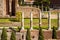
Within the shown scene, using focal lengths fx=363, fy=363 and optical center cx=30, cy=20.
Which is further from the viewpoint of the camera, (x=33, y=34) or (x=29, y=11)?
(x=29, y=11)

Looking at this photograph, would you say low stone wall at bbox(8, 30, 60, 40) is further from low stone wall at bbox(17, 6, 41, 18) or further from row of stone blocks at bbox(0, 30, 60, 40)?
low stone wall at bbox(17, 6, 41, 18)

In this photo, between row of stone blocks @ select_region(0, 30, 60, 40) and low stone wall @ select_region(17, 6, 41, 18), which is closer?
row of stone blocks @ select_region(0, 30, 60, 40)

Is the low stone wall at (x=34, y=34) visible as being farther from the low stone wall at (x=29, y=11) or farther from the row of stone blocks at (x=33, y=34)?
the low stone wall at (x=29, y=11)

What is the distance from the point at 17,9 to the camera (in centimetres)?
3103

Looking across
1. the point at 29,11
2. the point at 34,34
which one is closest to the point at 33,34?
the point at 34,34

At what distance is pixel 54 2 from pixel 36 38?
2266 cm

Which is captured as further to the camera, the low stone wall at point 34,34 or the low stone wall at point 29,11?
the low stone wall at point 29,11

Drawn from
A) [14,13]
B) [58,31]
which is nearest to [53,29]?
[58,31]

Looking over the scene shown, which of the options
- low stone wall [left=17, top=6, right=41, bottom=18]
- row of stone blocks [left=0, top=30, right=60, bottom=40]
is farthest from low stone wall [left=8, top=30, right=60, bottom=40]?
low stone wall [left=17, top=6, right=41, bottom=18]

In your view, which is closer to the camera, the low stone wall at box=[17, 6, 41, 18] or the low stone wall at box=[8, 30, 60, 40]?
the low stone wall at box=[8, 30, 60, 40]

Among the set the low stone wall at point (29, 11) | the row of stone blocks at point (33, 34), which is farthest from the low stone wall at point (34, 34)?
the low stone wall at point (29, 11)

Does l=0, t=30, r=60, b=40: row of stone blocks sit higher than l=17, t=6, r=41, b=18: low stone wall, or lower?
lower

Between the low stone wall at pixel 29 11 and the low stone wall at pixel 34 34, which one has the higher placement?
the low stone wall at pixel 29 11

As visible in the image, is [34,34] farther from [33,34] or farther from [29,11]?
[29,11]
